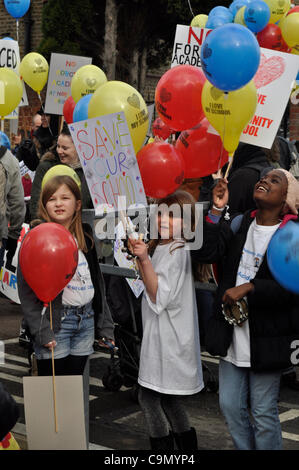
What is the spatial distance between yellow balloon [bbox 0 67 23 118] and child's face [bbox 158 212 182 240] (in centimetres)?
353

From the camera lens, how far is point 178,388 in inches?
151

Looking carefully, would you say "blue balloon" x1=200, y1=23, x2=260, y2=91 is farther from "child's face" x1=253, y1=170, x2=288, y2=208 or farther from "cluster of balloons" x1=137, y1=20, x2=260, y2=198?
"child's face" x1=253, y1=170, x2=288, y2=208

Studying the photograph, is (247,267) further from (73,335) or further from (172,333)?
(73,335)

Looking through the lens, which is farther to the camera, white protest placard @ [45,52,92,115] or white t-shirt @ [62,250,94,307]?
white protest placard @ [45,52,92,115]

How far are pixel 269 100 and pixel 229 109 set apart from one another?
69 cm

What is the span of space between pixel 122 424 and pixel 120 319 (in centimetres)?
78

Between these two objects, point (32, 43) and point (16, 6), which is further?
point (32, 43)

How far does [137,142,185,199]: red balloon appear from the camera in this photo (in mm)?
4164

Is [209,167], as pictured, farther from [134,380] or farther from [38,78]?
[38,78]

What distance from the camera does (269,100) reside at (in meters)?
4.66

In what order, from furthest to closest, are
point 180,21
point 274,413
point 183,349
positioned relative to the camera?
1. point 180,21
2. point 183,349
3. point 274,413

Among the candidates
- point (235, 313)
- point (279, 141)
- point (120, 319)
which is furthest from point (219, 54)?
point (279, 141)

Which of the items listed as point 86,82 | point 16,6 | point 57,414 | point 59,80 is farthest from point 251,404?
point 16,6

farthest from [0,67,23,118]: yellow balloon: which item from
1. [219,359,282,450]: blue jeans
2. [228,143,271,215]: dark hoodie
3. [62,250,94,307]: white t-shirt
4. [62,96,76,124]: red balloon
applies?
[219,359,282,450]: blue jeans
